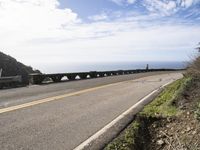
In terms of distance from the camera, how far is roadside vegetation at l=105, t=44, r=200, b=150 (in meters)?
6.86

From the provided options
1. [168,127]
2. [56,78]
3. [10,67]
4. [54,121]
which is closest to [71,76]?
[56,78]

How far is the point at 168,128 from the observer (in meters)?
8.26

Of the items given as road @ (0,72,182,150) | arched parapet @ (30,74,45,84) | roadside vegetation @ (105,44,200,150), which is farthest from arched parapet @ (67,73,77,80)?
roadside vegetation @ (105,44,200,150)

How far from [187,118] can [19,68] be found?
3202 centimetres

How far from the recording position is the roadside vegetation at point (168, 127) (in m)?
6.86

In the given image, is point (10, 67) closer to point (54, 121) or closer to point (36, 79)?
point (36, 79)

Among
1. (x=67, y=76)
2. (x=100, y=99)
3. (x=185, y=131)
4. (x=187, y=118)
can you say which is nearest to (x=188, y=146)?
(x=185, y=131)

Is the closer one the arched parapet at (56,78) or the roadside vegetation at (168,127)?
the roadside vegetation at (168,127)

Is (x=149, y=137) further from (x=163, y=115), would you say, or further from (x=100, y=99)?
(x=100, y=99)

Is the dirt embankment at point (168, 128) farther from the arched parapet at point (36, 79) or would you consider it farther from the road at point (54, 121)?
the arched parapet at point (36, 79)

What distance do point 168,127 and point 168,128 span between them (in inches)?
4.1

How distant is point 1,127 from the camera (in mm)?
7957

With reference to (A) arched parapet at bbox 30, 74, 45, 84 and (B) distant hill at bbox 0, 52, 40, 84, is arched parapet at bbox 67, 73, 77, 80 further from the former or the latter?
(B) distant hill at bbox 0, 52, 40, 84

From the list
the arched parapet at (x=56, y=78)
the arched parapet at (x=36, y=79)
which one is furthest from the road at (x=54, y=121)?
the arched parapet at (x=56, y=78)
